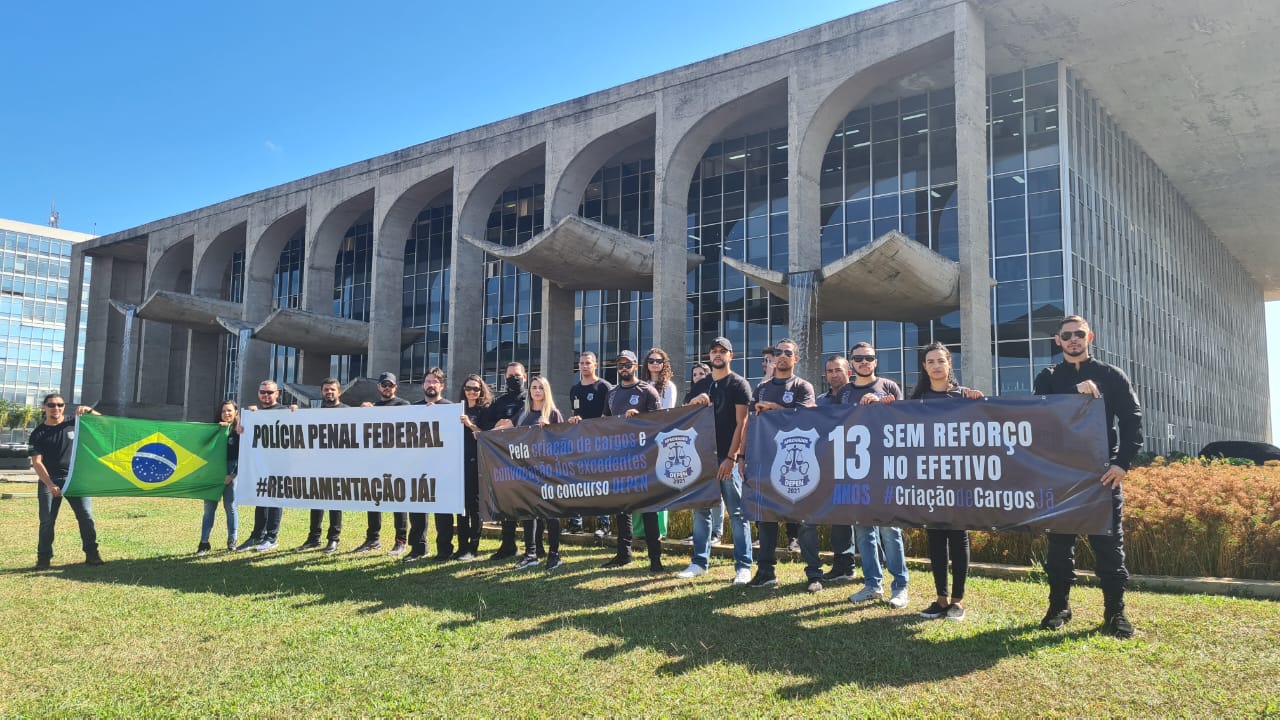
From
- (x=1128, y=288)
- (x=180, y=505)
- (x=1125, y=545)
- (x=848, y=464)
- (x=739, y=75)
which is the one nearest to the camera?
(x=848, y=464)

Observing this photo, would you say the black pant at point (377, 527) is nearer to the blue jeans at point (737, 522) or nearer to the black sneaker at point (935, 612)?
the blue jeans at point (737, 522)

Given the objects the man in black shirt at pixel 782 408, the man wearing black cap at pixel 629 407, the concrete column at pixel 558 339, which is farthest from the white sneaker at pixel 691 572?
the concrete column at pixel 558 339

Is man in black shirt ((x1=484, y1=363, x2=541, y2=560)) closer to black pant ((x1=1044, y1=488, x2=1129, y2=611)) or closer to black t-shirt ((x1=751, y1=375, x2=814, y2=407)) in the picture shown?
black t-shirt ((x1=751, y1=375, x2=814, y2=407))

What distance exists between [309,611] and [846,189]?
2634 cm

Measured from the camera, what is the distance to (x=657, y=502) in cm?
796


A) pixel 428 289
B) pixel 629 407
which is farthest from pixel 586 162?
pixel 629 407

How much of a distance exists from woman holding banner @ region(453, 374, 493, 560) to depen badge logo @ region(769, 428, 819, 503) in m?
3.46

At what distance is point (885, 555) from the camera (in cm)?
680

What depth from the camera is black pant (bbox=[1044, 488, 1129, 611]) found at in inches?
221

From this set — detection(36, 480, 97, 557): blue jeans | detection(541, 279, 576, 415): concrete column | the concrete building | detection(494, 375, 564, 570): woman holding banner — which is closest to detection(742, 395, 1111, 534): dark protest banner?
detection(494, 375, 564, 570): woman holding banner

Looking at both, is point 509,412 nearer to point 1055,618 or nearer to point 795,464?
point 795,464

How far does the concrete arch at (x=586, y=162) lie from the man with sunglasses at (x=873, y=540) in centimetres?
2337

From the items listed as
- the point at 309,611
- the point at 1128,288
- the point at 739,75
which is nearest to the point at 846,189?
the point at 739,75

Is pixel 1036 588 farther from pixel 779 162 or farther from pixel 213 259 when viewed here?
pixel 213 259
